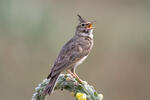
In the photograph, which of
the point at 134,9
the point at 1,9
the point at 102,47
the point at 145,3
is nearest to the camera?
the point at 1,9

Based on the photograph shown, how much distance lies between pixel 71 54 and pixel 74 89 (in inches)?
90.9

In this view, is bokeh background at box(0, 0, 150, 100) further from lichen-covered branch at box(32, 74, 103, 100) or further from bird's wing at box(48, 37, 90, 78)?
lichen-covered branch at box(32, 74, 103, 100)

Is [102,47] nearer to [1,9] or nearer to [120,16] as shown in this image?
[120,16]

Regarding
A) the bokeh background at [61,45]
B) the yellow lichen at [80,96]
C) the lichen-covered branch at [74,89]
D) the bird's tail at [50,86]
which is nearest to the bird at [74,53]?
the bird's tail at [50,86]

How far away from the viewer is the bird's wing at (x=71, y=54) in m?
6.20

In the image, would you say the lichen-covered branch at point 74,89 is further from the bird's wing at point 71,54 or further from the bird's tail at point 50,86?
the bird's wing at point 71,54

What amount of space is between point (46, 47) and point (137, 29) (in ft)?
8.09

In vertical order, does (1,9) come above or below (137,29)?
above

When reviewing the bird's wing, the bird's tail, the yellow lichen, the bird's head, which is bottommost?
the yellow lichen

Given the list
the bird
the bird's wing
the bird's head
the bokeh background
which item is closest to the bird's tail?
the bird

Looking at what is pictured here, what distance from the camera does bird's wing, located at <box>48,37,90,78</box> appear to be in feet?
20.3

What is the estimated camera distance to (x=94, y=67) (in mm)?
10305

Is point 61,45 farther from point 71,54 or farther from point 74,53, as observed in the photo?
point 71,54

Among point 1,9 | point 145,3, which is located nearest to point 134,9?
point 145,3
